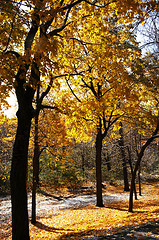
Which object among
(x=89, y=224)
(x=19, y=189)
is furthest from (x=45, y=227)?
(x=19, y=189)

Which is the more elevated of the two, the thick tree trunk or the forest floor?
the thick tree trunk

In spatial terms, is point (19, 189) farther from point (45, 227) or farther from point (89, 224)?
point (89, 224)

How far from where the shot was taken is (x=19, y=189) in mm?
5367

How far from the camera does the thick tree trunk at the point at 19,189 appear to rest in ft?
17.3

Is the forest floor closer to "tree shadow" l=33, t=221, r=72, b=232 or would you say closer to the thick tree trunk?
"tree shadow" l=33, t=221, r=72, b=232

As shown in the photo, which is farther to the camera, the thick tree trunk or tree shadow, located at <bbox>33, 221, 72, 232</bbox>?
tree shadow, located at <bbox>33, 221, 72, 232</bbox>

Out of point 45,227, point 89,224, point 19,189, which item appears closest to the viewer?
point 19,189

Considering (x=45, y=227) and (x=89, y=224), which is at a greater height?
(x=89, y=224)

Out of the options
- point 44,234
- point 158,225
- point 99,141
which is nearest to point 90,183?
point 99,141

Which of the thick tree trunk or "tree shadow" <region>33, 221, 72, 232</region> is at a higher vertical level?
the thick tree trunk

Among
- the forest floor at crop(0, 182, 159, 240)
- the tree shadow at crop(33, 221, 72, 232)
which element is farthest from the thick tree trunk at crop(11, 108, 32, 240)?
the tree shadow at crop(33, 221, 72, 232)

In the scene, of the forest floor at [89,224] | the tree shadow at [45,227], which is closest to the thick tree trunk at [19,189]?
the forest floor at [89,224]

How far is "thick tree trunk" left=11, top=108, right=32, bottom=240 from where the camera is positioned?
527 cm

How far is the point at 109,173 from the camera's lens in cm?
2425
